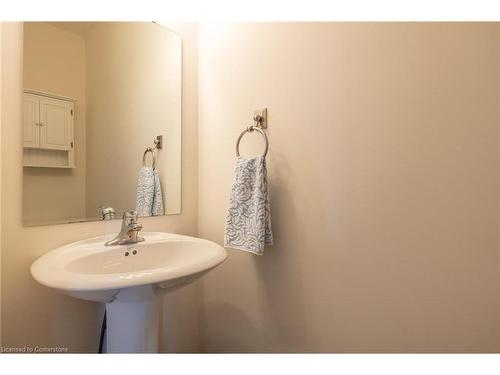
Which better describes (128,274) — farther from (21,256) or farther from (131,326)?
(21,256)

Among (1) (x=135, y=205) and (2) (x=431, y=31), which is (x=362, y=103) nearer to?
(2) (x=431, y=31)

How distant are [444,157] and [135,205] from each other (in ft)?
3.44

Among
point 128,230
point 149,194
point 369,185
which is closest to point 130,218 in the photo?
point 128,230

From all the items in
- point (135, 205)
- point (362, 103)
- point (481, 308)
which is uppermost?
point (362, 103)

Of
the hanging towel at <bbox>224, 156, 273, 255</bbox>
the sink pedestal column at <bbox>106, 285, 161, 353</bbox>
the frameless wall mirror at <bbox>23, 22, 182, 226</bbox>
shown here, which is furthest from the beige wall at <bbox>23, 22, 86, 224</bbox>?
the hanging towel at <bbox>224, 156, 273, 255</bbox>

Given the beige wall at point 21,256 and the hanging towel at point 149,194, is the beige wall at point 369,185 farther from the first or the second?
the beige wall at point 21,256

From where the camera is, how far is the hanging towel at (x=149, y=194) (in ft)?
3.16

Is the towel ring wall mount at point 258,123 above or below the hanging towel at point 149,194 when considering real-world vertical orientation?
above

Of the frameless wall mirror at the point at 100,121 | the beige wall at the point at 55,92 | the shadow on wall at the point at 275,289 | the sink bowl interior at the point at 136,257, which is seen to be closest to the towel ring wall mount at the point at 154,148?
the frameless wall mirror at the point at 100,121

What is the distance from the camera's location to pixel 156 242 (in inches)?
33.1

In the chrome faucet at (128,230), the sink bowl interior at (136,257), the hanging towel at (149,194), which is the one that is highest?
the hanging towel at (149,194)

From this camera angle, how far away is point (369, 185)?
715mm

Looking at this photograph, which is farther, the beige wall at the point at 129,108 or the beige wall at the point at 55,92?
the beige wall at the point at 129,108

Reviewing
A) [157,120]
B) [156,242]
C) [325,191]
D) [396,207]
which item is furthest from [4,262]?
[396,207]
